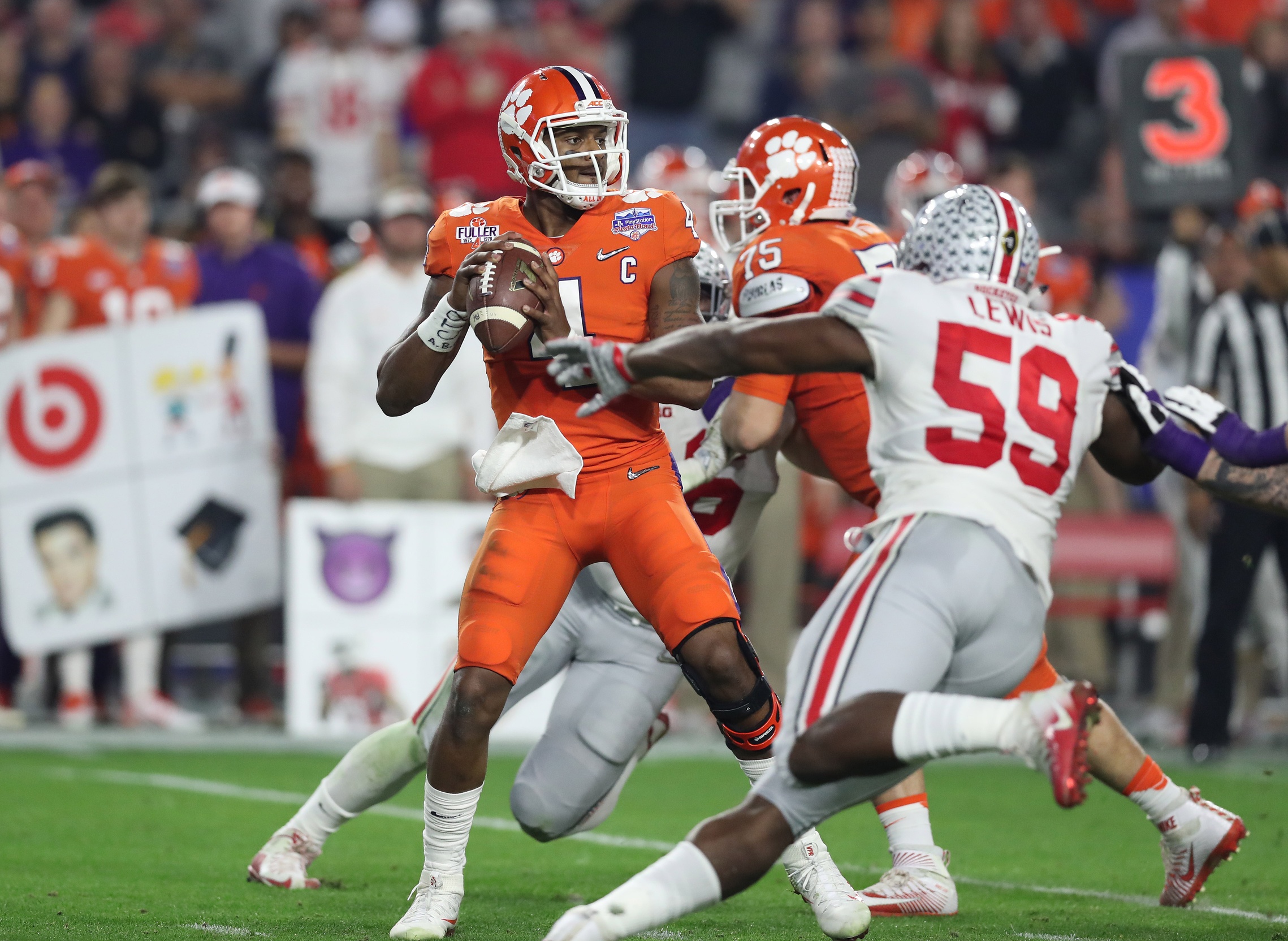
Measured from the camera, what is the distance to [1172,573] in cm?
933

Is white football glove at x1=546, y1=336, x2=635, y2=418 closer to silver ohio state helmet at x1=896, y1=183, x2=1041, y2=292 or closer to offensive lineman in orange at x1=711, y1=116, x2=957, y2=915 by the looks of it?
silver ohio state helmet at x1=896, y1=183, x2=1041, y2=292

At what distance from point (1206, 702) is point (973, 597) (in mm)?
4576

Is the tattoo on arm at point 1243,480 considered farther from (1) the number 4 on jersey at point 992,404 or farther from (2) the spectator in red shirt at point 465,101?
(2) the spectator in red shirt at point 465,101

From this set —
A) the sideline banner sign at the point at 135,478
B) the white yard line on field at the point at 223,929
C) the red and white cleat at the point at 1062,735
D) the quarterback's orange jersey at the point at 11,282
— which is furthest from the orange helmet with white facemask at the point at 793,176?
the quarterback's orange jersey at the point at 11,282

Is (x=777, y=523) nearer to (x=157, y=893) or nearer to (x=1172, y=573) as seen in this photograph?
(x=1172, y=573)

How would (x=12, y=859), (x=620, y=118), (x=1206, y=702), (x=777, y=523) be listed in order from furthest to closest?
(x=777, y=523) → (x=1206, y=702) → (x=12, y=859) → (x=620, y=118)

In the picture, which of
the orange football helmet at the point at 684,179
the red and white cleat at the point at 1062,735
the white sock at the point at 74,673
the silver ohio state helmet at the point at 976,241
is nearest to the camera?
the red and white cleat at the point at 1062,735

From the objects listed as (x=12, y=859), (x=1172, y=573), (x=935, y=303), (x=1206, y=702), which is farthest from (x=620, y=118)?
(x=1172, y=573)

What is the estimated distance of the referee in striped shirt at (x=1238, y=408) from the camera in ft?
25.2

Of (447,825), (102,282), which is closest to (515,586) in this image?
(447,825)

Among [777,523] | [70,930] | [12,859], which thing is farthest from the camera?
[777,523]

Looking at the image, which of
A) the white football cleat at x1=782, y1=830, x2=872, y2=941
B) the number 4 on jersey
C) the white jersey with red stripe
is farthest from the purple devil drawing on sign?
the number 4 on jersey

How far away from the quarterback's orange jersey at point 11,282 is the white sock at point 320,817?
505cm

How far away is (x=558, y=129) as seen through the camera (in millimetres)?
4371
